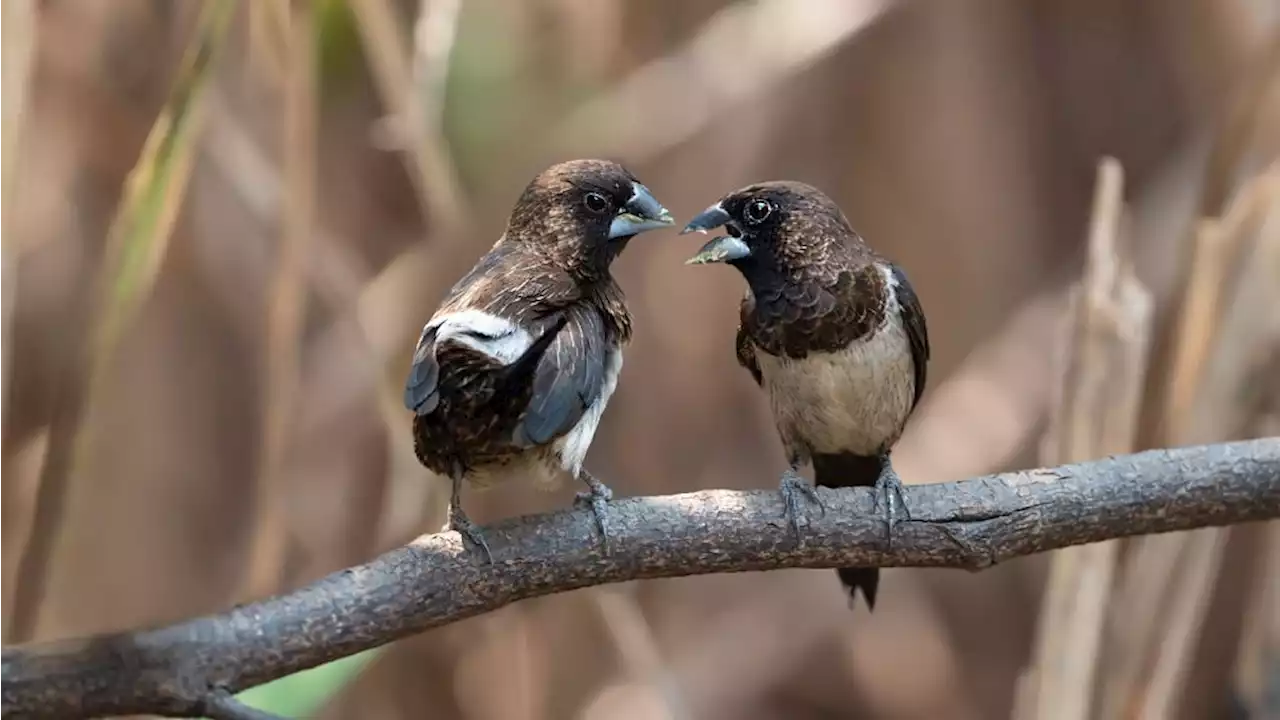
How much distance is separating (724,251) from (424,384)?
406 millimetres

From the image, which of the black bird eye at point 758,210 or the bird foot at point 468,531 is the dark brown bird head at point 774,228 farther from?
the bird foot at point 468,531

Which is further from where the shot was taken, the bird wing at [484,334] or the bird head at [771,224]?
the bird head at [771,224]

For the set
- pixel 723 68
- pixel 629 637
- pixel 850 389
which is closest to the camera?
pixel 850 389

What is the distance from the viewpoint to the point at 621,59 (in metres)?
1.88

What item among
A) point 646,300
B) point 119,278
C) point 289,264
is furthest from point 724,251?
point 646,300

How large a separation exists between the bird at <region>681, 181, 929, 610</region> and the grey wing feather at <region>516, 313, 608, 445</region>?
6.1 inches

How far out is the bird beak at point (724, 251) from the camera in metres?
1.24

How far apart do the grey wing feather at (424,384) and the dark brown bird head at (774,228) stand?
1.27 ft

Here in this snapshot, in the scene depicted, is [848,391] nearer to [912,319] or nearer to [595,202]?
[912,319]

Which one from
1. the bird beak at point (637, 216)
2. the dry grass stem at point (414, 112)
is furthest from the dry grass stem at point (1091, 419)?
the dry grass stem at point (414, 112)

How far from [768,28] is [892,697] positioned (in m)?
1.34

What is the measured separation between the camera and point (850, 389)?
1378 millimetres

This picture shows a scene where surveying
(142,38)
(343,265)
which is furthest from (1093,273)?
(142,38)

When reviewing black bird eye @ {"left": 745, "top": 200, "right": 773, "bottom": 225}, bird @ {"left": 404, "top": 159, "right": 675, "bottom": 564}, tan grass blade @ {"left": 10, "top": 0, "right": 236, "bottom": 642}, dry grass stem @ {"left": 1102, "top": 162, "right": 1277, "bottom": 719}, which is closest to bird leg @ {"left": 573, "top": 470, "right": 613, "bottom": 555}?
bird @ {"left": 404, "top": 159, "right": 675, "bottom": 564}
